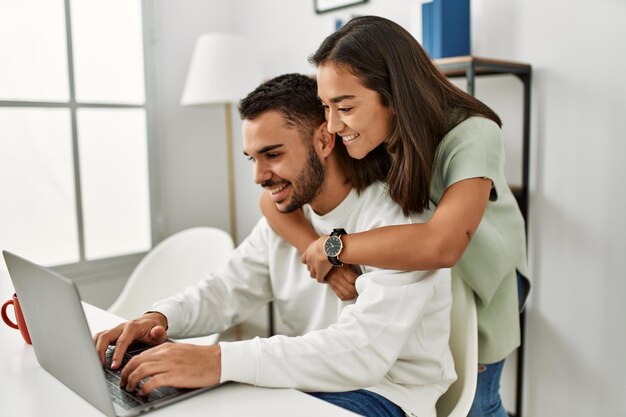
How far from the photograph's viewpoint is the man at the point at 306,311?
3.19 ft

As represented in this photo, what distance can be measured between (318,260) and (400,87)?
1.32ft

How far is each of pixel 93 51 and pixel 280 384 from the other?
223 centimetres

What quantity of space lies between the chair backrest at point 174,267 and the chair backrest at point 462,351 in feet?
3.68

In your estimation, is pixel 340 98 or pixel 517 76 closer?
pixel 340 98

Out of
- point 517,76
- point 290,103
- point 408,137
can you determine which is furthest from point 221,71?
point 408,137

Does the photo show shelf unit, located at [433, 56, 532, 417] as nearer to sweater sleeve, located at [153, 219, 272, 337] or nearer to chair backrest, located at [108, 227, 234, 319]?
sweater sleeve, located at [153, 219, 272, 337]

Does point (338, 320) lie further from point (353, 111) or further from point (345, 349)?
point (353, 111)

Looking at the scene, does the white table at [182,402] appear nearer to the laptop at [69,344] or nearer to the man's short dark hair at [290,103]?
the laptop at [69,344]

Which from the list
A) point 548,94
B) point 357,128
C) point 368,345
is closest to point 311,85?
point 357,128

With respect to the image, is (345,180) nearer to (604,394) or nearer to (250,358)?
(250,358)

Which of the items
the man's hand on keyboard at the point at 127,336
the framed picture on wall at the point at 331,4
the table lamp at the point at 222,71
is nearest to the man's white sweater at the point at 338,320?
the man's hand on keyboard at the point at 127,336

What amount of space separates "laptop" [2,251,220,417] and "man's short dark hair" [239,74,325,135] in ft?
1.99

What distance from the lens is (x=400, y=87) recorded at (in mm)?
1197

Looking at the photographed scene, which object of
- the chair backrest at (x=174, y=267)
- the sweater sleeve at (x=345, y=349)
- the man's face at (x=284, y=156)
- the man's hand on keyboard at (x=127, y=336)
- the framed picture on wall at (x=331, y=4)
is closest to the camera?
the sweater sleeve at (x=345, y=349)
